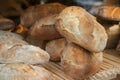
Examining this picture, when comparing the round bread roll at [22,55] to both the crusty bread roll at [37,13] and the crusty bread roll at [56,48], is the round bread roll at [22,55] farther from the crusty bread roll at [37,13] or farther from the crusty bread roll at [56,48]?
the crusty bread roll at [37,13]

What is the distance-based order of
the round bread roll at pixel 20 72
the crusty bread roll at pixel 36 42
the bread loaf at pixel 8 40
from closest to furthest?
the round bread roll at pixel 20 72 < the bread loaf at pixel 8 40 < the crusty bread roll at pixel 36 42

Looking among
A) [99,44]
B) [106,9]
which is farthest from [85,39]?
[106,9]

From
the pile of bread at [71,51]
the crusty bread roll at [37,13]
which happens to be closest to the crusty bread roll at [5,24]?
the crusty bread roll at [37,13]

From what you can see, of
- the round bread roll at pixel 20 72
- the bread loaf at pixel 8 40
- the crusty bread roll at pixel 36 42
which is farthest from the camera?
the crusty bread roll at pixel 36 42

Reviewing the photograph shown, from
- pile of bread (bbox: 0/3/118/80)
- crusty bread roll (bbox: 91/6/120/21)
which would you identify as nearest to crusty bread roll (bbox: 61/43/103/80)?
pile of bread (bbox: 0/3/118/80)

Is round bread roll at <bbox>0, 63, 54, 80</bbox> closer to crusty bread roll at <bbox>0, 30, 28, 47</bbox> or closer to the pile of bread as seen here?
the pile of bread

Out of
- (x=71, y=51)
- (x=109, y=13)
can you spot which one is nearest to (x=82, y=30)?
(x=71, y=51)

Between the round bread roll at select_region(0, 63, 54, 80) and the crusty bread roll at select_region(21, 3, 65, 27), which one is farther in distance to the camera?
the crusty bread roll at select_region(21, 3, 65, 27)

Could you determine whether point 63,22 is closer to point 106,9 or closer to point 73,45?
point 73,45
